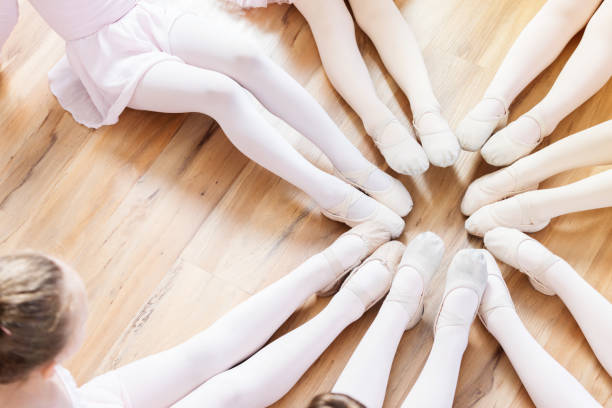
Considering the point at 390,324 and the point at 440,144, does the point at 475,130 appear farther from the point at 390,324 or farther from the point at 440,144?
the point at 390,324

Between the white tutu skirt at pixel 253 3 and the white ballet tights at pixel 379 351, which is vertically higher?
the white tutu skirt at pixel 253 3

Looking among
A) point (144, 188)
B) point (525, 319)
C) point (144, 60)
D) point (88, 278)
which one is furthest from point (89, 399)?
point (525, 319)

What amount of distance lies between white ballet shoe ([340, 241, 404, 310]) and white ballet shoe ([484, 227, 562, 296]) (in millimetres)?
180

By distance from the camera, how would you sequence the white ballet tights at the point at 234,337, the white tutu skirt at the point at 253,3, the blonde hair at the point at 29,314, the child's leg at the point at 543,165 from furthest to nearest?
the white tutu skirt at the point at 253,3 → the child's leg at the point at 543,165 → the white ballet tights at the point at 234,337 → the blonde hair at the point at 29,314

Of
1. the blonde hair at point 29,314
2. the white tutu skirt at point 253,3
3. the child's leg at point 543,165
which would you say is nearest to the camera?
the blonde hair at point 29,314

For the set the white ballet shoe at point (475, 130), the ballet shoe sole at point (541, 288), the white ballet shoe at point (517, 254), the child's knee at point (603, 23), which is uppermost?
the child's knee at point (603, 23)

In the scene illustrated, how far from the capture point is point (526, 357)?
1021 millimetres

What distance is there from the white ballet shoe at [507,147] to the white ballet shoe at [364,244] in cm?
26

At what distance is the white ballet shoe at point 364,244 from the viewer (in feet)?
3.66

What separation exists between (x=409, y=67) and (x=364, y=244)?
1.30ft

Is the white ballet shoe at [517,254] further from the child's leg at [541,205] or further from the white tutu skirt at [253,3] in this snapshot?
the white tutu skirt at [253,3]

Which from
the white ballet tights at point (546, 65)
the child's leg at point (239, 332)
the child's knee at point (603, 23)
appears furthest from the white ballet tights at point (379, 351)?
the child's knee at point (603, 23)

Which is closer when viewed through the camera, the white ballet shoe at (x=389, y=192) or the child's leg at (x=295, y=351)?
the child's leg at (x=295, y=351)

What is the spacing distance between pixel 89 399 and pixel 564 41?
44.5 inches
